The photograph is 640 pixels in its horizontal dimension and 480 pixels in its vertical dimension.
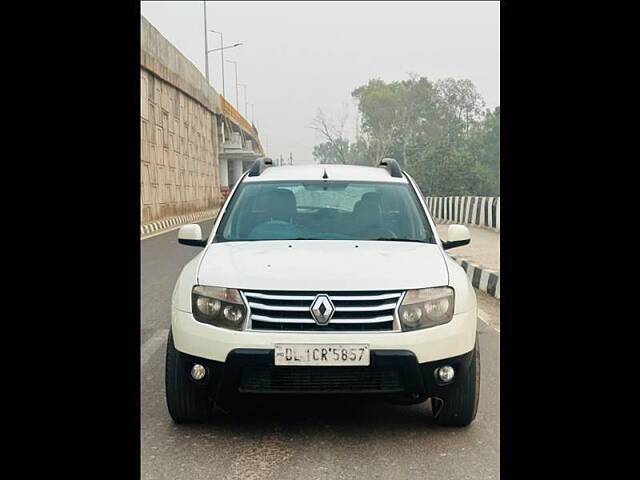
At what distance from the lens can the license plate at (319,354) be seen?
147 inches

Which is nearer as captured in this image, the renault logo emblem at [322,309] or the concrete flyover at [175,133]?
the renault logo emblem at [322,309]

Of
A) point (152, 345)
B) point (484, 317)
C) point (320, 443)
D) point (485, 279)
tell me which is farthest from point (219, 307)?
point (485, 279)

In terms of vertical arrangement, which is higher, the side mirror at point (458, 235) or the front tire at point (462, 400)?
the side mirror at point (458, 235)

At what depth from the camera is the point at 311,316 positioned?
3.82 meters

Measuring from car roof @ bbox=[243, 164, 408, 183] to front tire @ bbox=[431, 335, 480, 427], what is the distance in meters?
1.70

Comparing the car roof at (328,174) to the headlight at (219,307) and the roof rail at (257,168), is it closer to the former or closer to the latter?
the roof rail at (257,168)

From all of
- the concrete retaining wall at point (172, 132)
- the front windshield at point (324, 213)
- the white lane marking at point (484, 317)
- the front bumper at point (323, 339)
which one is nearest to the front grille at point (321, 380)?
the front bumper at point (323, 339)

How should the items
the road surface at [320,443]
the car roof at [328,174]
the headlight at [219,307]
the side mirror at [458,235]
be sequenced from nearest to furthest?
1. the road surface at [320,443]
2. the headlight at [219,307]
3. the side mirror at [458,235]
4. the car roof at [328,174]

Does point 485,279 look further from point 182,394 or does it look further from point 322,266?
point 182,394

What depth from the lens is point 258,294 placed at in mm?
3869

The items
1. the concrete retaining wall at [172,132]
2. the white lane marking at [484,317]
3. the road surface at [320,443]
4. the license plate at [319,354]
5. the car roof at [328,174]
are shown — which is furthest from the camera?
the concrete retaining wall at [172,132]

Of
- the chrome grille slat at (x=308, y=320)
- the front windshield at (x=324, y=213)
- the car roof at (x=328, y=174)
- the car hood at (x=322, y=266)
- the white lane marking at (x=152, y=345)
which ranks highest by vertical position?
the car roof at (x=328, y=174)
